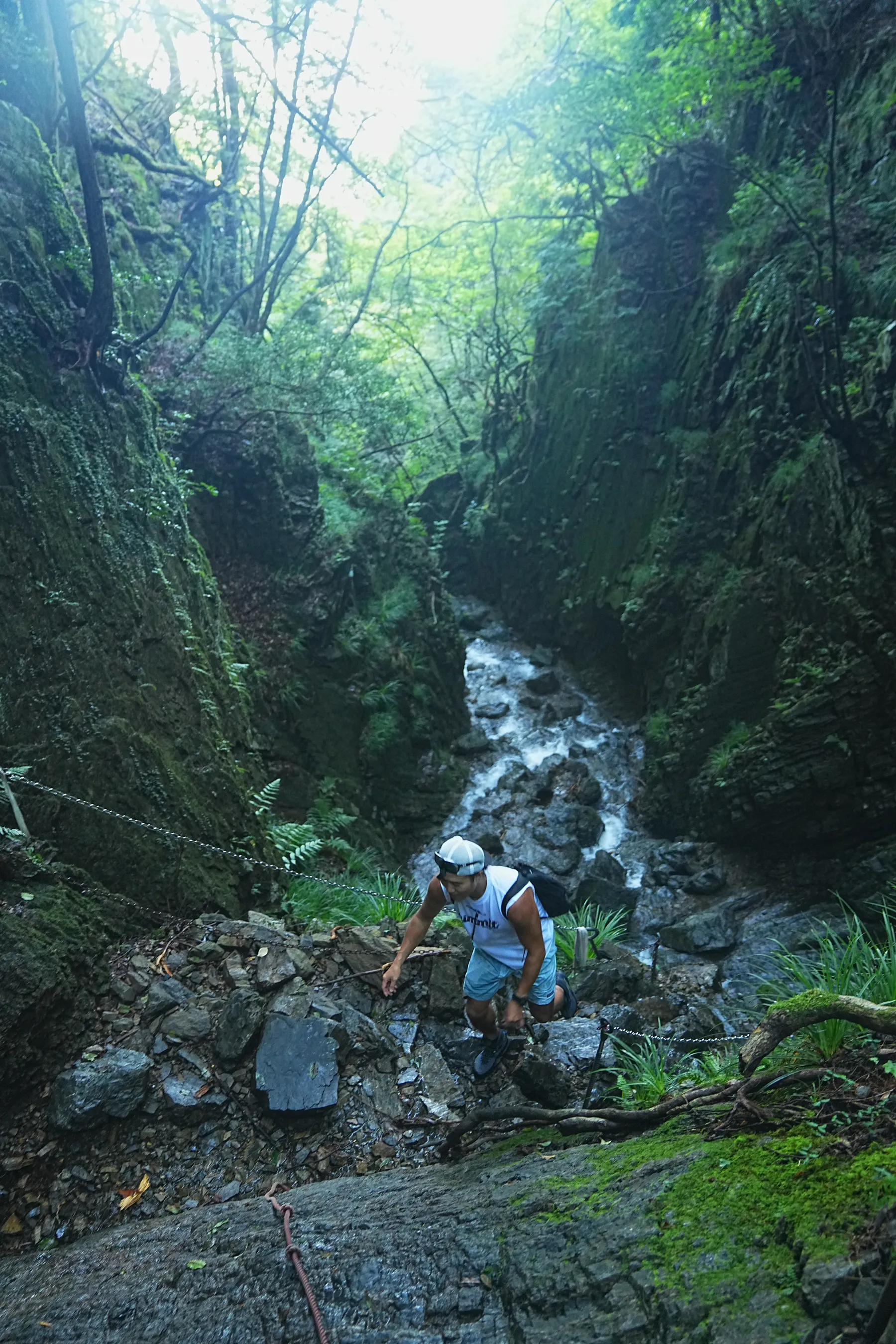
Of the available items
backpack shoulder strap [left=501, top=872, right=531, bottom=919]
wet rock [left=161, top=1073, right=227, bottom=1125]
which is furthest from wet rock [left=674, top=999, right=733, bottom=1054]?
wet rock [left=161, top=1073, right=227, bottom=1125]

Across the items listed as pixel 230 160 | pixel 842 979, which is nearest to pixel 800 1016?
pixel 842 979

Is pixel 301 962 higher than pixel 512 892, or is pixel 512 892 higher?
pixel 512 892

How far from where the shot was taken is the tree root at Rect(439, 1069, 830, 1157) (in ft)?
8.41

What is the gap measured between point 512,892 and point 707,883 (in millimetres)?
6221

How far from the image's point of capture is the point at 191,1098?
3586 mm

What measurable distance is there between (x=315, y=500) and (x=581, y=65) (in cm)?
836

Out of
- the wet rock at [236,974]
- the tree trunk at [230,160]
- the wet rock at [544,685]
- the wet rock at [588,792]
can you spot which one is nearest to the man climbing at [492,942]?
the wet rock at [236,974]

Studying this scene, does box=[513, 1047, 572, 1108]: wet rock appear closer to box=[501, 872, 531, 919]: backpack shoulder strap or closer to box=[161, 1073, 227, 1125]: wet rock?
box=[501, 872, 531, 919]: backpack shoulder strap

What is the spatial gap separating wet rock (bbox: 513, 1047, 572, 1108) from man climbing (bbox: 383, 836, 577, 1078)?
217 millimetres

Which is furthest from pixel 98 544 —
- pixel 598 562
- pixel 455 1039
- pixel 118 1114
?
pixel 598 562

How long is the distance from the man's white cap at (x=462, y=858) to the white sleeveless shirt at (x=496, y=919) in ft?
0.58

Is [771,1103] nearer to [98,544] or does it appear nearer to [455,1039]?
[455,1039]

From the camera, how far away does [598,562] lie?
544 inches

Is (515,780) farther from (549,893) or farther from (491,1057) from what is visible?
(549,893)
